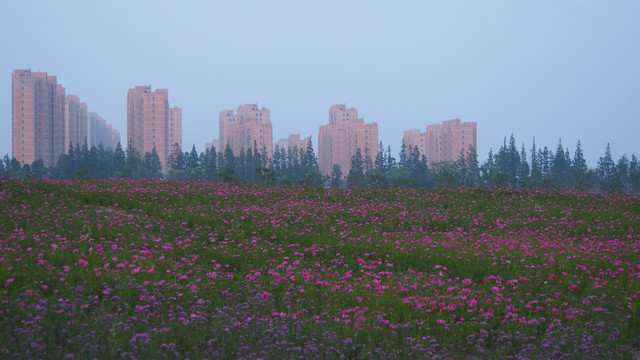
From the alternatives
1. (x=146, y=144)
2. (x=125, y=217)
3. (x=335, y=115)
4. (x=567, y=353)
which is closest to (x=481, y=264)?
(x=567, y=353)

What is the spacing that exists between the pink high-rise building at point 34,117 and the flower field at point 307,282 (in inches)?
4524

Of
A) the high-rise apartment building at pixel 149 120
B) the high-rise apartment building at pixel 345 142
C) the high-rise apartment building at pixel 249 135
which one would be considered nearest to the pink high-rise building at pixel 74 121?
the high-rise apartment building at pixel 149 120

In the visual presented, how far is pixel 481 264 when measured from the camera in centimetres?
884

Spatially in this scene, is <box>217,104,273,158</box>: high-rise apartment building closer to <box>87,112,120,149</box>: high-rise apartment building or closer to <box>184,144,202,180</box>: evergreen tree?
<box>184,144,202,180</box>: evergreen tree

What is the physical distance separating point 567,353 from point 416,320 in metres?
1.71

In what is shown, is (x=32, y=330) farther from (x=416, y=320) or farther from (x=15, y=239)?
(x=15, y=239)

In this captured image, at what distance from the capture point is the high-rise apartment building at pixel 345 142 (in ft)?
426

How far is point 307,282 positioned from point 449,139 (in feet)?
448

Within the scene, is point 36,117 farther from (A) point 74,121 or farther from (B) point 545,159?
(B) point 545,159

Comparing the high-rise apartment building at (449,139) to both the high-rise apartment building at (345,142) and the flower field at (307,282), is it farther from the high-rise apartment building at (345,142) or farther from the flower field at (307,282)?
the flower field at (307,282)

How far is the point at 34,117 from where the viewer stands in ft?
370

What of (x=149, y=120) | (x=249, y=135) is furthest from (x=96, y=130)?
(x=249, y=135)

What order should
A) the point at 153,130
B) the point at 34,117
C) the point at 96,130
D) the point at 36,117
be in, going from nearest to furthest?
the point at 34,117, the point at 36,117, the point at 153,130, the point at 96,130

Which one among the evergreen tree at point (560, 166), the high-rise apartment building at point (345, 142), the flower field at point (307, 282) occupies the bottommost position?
the flower field at point (307, 282)
